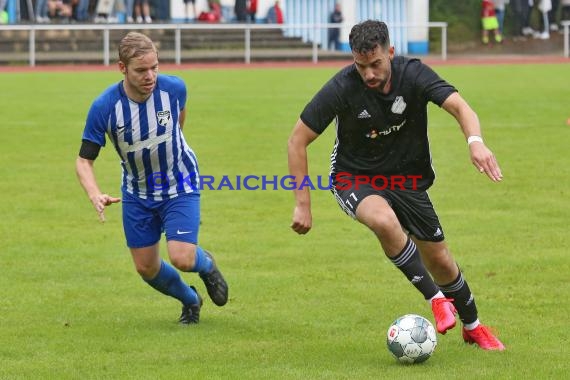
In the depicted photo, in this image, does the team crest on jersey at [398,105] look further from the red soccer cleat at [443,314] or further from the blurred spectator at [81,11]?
the blurred spectator at [81,11]

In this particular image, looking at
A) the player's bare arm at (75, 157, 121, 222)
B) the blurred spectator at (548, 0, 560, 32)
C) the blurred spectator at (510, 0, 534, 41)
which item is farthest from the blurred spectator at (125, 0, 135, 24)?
the player's bare arm at (75, 157, 121, 222)

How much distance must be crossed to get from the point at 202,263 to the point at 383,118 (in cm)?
175

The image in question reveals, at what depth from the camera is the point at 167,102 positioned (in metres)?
8.16

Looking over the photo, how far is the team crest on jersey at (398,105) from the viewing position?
292 inches

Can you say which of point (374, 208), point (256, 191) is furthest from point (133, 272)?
point (256, 191)

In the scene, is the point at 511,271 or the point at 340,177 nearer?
the point at 340,177

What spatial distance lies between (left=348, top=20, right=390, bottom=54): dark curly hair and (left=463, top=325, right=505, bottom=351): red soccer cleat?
5.94 ft

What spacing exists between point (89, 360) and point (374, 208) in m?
1.92

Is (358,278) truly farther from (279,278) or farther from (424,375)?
(424,375)

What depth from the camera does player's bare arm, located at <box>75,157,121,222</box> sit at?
25.2 feet

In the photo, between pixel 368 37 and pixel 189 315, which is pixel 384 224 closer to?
pixel 368 37

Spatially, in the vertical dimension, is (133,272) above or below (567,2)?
below

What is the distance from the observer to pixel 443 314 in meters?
7.29

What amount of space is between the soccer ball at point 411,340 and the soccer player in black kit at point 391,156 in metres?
0.11
